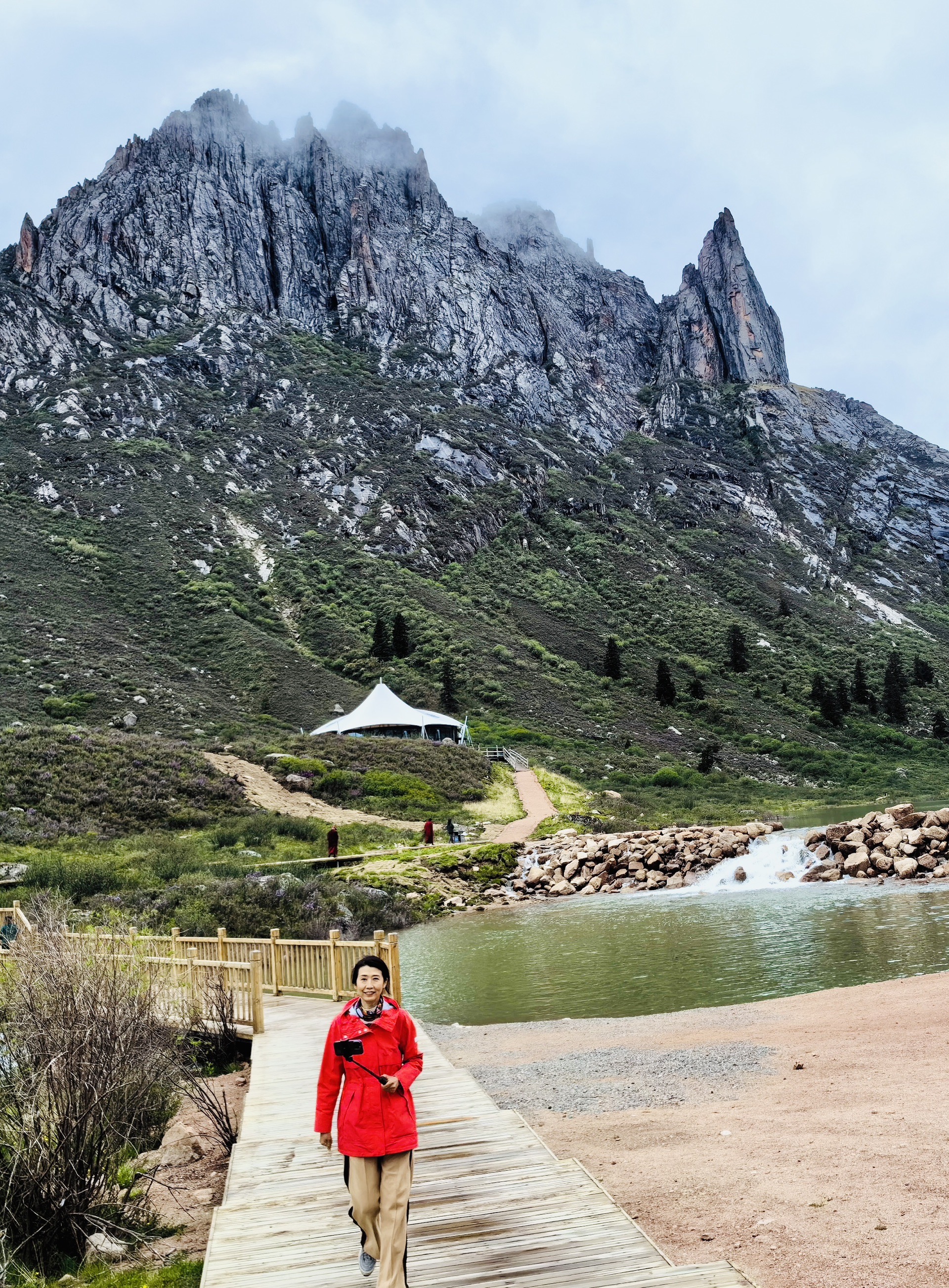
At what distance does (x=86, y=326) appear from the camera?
89.8 m

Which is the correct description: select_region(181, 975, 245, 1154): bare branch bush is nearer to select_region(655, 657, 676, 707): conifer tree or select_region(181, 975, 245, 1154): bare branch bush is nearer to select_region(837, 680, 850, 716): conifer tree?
select_region(655, 657, 676, 707): conifer tree

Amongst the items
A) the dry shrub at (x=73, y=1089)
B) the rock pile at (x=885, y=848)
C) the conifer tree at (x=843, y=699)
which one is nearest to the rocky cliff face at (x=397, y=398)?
the conifer tree at (x=843, y=699)

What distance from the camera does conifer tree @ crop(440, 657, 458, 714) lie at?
55.9 m

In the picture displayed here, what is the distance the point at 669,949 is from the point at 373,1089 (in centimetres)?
1401

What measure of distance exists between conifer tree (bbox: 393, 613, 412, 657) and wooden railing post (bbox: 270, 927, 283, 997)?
4945 centimetres

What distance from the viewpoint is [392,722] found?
1913 inches

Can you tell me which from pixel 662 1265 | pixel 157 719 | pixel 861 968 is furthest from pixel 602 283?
pixel 662 1265

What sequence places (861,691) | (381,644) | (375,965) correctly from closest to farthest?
1. (375,965)
2. (381,644)
3. (861,691)

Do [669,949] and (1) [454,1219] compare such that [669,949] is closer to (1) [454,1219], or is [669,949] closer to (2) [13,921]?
(2) [13,921]

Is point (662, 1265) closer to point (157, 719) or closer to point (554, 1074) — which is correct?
point (554, 1074)

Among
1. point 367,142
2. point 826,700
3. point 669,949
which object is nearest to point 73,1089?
point 669,949

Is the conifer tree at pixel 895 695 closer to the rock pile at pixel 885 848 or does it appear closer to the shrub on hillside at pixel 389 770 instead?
the shrub on hillside at pixel 389 770

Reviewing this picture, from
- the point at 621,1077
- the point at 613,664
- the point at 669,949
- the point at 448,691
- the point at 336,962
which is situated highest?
the point at 613,664

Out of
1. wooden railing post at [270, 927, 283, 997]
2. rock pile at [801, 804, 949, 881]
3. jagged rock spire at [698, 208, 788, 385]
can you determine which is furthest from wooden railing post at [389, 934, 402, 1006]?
jagged rock spire at [698, 208, 788, 385]
